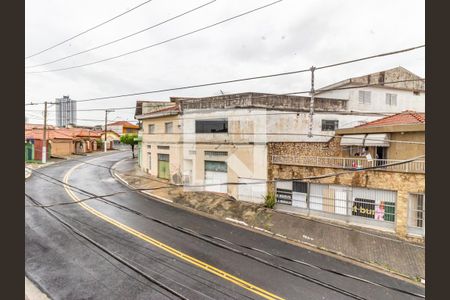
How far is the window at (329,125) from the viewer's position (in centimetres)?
2119

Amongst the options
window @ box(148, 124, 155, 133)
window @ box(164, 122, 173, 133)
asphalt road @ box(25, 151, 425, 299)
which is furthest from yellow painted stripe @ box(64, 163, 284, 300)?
window @ box(148, 124, 155, 133)

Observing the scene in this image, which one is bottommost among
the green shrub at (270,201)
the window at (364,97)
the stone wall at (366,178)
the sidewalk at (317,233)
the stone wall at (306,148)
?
the sidewalk at (317,233)

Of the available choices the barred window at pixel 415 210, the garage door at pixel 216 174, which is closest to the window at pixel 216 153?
the garage door at pixel 216 174

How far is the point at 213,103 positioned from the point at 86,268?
14157mm

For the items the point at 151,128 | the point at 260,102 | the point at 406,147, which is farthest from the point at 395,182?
the point at 151,128

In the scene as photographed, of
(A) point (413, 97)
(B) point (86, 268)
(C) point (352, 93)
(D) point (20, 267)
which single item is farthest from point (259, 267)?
(A) point (413, 97)

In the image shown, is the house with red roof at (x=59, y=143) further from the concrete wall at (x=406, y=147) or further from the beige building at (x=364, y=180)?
the concrete wall at (x=406, y=147)

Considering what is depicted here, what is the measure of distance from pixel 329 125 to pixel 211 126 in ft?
35.7

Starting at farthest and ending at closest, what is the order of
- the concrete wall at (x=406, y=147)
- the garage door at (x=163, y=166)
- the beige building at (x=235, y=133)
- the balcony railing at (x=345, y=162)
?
the garage door at (x=163, y=166)
the beige building at (x=235, y=133)
the concrete wall at (x=406, y=147)
the balcony railing at (x=345, y=162)

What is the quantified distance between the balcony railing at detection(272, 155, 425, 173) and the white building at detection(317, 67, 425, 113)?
35.2 ft

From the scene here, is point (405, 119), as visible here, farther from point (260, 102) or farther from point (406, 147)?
point (260, 102)

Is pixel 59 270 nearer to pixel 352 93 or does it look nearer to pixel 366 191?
pixel 366 191

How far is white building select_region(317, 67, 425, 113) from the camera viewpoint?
24375 millimetres

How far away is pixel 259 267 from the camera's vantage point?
977 centimetres
